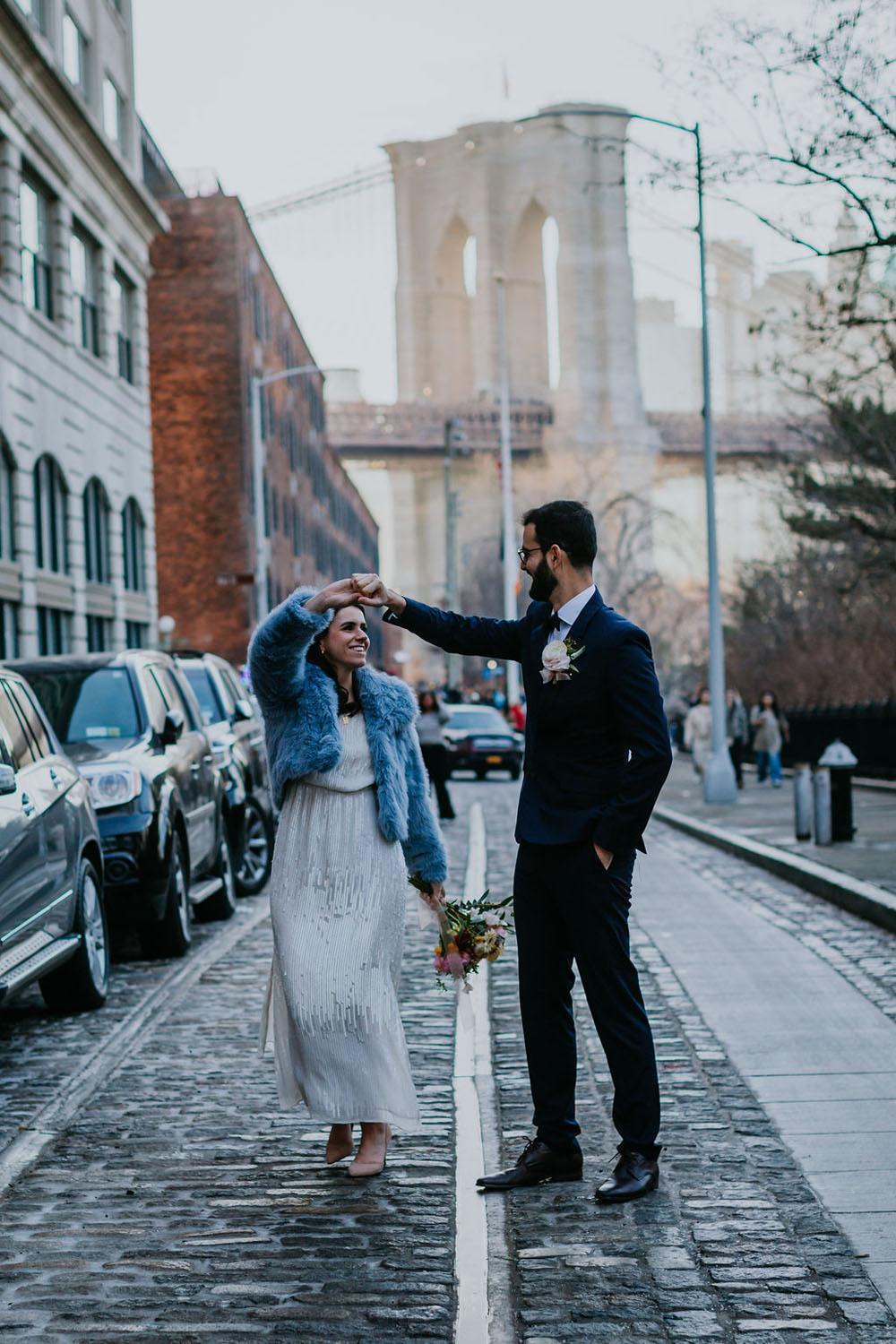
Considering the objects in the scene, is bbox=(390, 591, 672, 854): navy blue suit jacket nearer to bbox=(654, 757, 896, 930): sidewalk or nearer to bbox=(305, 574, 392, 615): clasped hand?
bbox=(305, 574, 392, 615): clasped hand

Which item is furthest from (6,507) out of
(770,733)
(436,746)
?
(770,733)

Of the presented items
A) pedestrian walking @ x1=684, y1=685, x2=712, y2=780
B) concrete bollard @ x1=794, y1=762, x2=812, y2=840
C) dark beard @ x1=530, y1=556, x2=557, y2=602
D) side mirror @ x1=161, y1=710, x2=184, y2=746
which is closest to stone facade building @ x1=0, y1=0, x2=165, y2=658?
pedestrian walking @ x1=684, y1=685, x2=712, y2=780

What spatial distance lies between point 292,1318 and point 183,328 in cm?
4722

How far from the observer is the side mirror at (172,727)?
38.0ft

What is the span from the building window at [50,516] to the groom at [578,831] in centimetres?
2475

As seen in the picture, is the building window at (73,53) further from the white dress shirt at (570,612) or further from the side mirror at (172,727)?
the white dress shirt at (570,612)

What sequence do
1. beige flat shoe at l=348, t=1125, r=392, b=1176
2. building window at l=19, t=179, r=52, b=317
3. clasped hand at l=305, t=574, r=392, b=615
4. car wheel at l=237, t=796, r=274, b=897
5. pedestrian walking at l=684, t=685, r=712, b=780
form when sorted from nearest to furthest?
1. clasped hand at l=305, t=574, r=392, b=615
2. beige flat shoe at l=348, t=1125, r=392, b=1176
3. car wheel at l=237, t=796, r=274, b=897
4. building window at l=19, t=179, r=52, b=317
5. pedestrian walking at l=684, t=685, r=712, b=780

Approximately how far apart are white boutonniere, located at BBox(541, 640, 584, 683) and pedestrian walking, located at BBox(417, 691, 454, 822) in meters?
16.5

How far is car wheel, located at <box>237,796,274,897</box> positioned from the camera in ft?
50.0

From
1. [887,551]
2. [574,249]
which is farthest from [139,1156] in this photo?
[574,249]

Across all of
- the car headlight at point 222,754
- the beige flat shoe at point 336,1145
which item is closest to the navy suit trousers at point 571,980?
the beige flat shoe at point 336,1145

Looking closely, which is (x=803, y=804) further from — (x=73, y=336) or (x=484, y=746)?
(x=484, y=746)

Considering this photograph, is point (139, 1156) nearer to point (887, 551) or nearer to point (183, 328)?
A: point (887, 551)

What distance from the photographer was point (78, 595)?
3145cm
